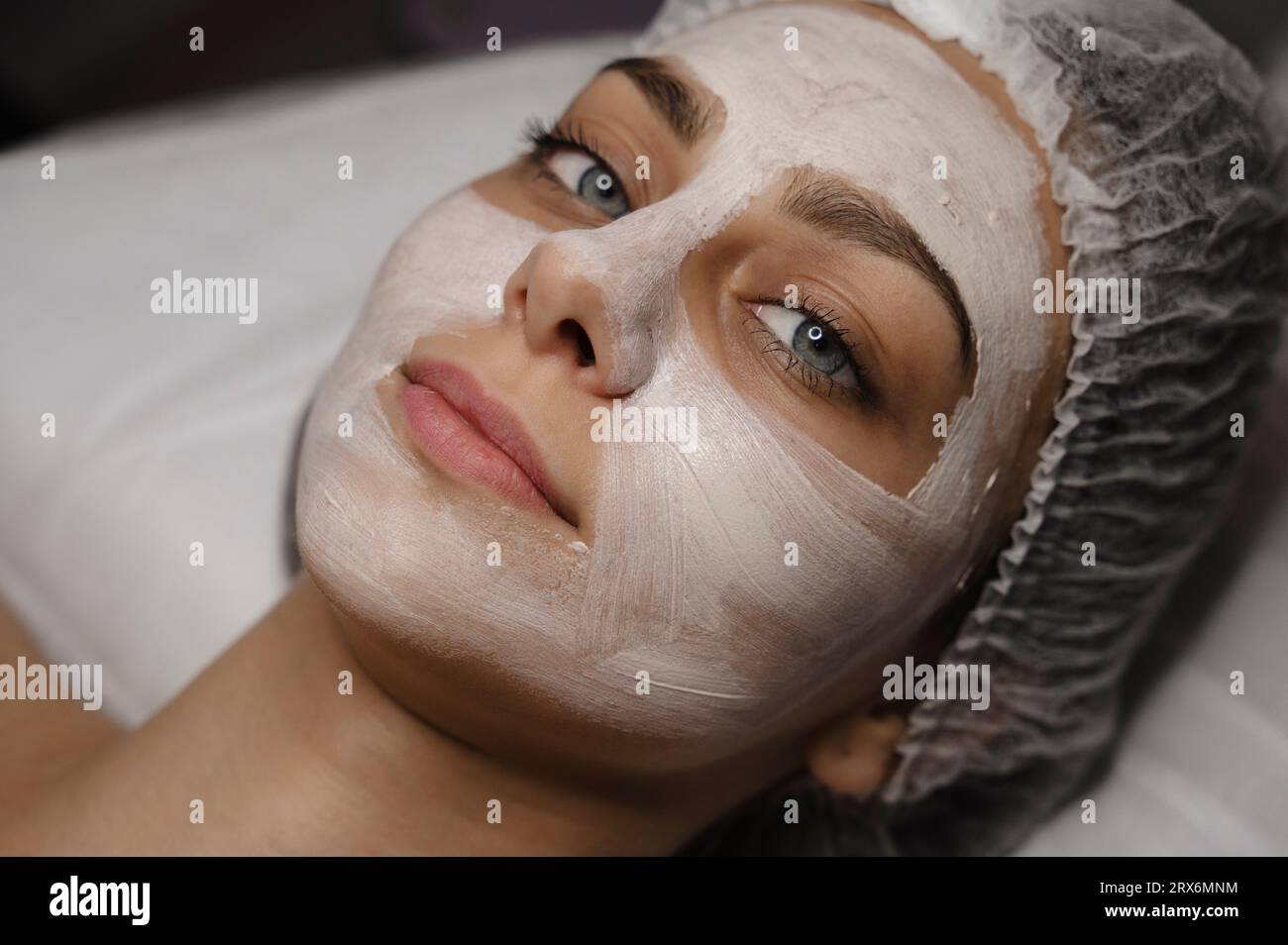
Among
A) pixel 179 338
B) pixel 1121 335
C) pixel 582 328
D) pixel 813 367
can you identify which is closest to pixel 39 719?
pixel 179 338

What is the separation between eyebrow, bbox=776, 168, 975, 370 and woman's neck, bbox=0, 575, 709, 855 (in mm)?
543

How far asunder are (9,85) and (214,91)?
1.45ft

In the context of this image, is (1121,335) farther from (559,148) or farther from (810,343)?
(559,148)

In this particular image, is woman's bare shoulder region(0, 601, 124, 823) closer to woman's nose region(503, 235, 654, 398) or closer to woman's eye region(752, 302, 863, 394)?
woman's nose region(503, 235, 654, 398)

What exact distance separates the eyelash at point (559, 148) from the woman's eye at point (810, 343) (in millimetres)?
170

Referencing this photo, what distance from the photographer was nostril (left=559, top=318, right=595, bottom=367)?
38.2 inches

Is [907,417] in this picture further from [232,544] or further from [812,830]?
[232,544]

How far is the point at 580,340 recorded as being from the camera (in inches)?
38.5

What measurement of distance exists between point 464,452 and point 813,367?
0.29m

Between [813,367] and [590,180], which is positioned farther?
[590,180]

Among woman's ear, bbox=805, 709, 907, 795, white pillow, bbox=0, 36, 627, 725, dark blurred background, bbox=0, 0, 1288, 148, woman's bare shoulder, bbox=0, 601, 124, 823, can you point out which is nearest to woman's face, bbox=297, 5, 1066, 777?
woman's ear, bbox=805, 709, 907, 795

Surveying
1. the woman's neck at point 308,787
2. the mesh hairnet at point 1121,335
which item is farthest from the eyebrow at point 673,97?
the woman's neck at point 308,787

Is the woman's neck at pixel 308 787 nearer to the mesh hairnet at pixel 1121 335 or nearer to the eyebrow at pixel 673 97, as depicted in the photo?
the mesh hairnet at pixel 1121 335

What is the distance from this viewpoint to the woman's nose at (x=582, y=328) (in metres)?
0.95
